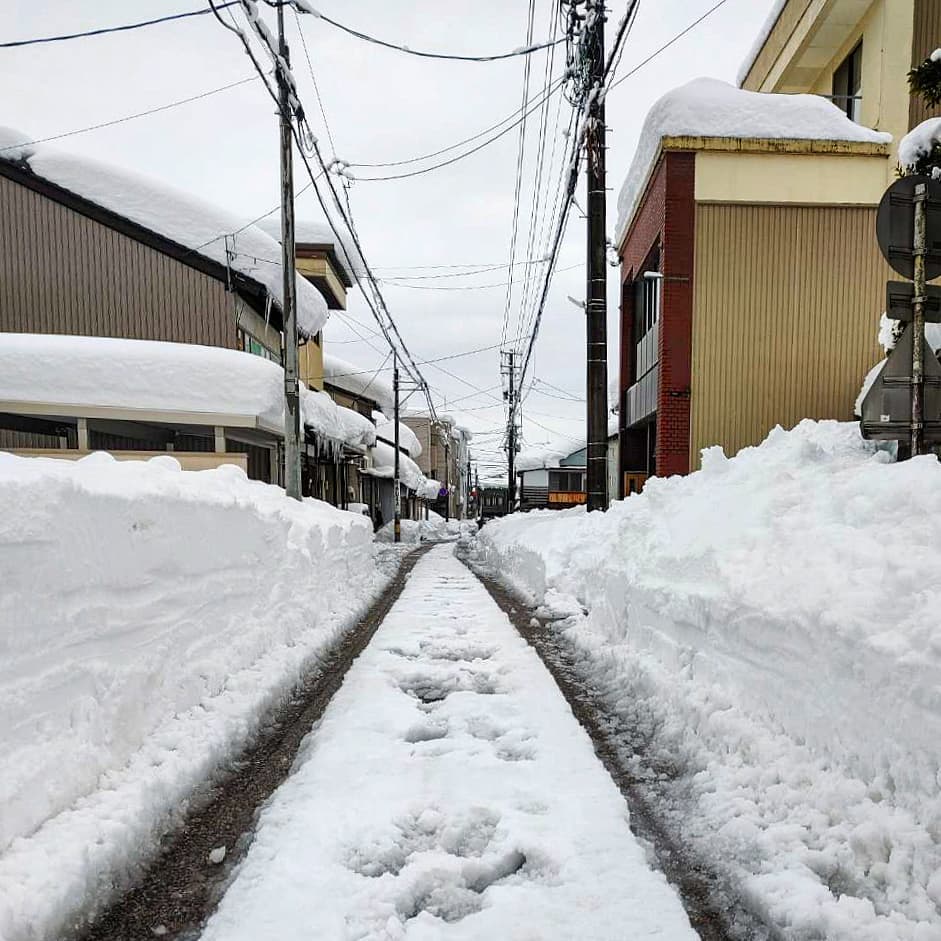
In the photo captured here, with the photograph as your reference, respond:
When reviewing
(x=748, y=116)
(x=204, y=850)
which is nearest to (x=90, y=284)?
(x=748, y=116)

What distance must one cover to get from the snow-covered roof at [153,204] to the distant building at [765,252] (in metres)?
9.64

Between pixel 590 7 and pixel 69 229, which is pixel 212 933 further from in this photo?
pixel 69 229

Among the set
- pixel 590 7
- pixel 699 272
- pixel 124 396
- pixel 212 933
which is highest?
pixel 590 7

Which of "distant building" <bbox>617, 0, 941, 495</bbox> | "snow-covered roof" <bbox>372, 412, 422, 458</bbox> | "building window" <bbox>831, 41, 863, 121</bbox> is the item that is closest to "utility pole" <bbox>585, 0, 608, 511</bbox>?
"distant building" <bbox>617, 0, 941, 495</bbox>

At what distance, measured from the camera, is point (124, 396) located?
12766mm

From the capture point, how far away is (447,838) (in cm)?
256

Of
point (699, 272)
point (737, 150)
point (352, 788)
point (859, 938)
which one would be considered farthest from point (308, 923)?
point (737, 150)

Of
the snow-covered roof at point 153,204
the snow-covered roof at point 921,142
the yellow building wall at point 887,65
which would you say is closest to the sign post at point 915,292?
the snow-covered roof at point 921,142

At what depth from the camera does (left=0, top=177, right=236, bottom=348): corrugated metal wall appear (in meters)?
14.4

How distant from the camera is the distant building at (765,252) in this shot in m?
12.0

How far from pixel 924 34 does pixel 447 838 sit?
14.9m

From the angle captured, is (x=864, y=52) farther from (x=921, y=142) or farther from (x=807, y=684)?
(x=807, y=684)

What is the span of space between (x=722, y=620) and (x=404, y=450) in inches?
1354

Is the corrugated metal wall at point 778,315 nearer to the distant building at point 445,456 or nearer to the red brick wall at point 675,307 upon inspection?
the red brick wall at point 675,307
